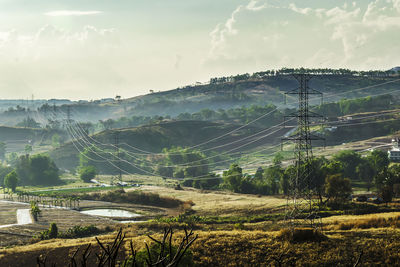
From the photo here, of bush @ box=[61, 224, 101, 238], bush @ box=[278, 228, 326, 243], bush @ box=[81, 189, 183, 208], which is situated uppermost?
bush @ box=[278, 228, 326, 243]

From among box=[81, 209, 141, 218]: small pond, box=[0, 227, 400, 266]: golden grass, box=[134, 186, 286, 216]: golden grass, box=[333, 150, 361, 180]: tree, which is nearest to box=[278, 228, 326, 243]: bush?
box=[0, 227, 400, 266]: golden grass

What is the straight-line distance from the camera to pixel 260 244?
196 feet

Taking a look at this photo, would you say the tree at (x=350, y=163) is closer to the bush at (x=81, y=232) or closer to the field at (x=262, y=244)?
the field at (x=262, y=244)

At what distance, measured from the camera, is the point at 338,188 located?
316 ft

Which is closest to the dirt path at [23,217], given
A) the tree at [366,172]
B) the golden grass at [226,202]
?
the golden grass at [226,202]

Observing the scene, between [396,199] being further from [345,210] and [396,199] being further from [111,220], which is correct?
[111,220]

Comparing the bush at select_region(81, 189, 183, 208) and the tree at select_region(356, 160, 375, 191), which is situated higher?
the tree at select_region(356, 160, 375, 191)

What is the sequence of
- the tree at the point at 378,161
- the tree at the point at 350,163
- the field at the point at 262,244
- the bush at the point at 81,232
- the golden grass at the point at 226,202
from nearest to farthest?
the field at the point at 262,244, the bush at the point at 81,232, the golden grass at the point at 226,202, the tree at the point at 378,161, the tree at the point at 350,163

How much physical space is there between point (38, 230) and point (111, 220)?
19.0 m

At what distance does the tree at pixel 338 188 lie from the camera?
315 ft

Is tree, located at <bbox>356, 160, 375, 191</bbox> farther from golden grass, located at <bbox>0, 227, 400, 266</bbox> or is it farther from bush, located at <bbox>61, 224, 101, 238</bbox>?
bush, located at <bbox>61, 224, 101, 238</bbox>

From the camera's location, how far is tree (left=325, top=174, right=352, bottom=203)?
9600 centimetres

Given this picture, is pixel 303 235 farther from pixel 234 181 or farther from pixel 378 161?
pixel 378 161

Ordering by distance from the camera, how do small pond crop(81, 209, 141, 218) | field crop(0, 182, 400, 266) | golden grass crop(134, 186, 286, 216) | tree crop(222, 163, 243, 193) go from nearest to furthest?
1. field crop(0, 182, 400, 266)
2. golden grass crop(134, 186, 286, 216)
3. small pond crop(81, 209, 141, 218)
4. tree crop(222, 163, 243, 193)
